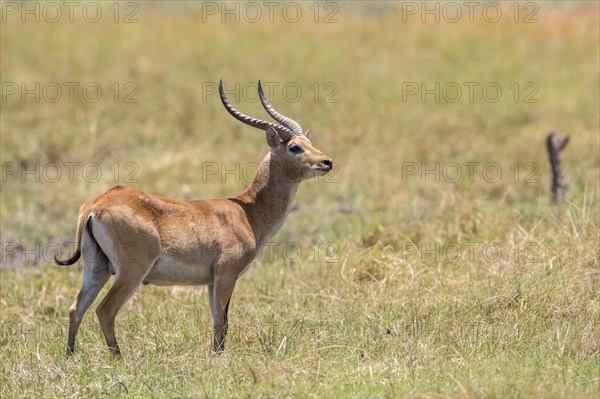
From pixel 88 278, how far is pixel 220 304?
1008mm

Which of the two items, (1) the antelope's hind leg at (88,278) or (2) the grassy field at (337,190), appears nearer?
(2) the grassy field at (337,190)

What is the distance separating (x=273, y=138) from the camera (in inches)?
343

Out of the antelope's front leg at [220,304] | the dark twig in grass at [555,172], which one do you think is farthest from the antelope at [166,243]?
the dark twig in grass at [555,172]

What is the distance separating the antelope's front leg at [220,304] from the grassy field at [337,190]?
0.10 meters

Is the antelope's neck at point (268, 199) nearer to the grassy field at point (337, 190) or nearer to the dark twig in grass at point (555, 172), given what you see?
the grassy field at point (337, 190)

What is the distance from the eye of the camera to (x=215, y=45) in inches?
806

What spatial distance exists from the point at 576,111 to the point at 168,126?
6.61 metres

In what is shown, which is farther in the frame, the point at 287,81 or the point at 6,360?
the point at 287,81

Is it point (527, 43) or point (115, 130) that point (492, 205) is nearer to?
point (115, 130)

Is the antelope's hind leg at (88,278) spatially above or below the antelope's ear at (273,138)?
below

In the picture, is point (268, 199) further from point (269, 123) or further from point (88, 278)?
point (88, 278)

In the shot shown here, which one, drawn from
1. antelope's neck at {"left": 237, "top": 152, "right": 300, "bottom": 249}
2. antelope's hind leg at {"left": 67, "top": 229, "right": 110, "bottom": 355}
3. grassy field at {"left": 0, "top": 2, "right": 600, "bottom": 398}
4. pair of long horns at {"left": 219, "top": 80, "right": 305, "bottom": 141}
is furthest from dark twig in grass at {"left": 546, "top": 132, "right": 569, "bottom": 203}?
antelope's hind leg at {"left": 67, "top": 229, "right": 110, "bottom": 355}

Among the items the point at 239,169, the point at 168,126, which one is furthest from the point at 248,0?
the point at 239,169

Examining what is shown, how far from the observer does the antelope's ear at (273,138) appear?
8.66m
